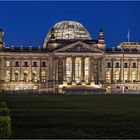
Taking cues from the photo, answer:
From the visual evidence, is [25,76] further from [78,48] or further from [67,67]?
[78,48]

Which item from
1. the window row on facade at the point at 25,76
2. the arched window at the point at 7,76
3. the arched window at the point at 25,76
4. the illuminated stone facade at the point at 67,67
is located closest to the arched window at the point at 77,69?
the illuminated stone facade at the point at 67,67

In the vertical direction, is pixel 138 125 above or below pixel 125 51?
below

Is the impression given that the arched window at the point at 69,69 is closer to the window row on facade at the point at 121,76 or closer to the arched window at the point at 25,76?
Answer: the window row on facade at the point at 121,76

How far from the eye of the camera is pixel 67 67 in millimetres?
181625

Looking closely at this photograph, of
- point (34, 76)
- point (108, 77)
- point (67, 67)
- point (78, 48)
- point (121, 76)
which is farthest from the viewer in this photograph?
point (108, 77)

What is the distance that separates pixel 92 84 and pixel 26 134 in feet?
475

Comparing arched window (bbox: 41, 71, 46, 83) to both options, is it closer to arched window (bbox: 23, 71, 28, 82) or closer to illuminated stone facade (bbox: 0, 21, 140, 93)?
illuminated stone facade (bbox: 0, 21, 140, 93)

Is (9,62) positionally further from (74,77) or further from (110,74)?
(110,74)

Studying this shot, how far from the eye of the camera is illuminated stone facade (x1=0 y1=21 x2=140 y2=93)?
588 feet

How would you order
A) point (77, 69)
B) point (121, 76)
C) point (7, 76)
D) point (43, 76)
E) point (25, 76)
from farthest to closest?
point (121, 76), point (43, 76), point (77, 69), point (25, 76), point (7, 76)

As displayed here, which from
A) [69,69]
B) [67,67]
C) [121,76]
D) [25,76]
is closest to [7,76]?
[25,76]

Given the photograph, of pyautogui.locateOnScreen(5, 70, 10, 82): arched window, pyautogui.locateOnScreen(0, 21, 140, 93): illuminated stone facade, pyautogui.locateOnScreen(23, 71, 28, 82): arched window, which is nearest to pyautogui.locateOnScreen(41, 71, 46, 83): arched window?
pyautogui.locateOnScreen(0, 21, 140, 93): illuminated stone facade

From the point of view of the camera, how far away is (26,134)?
3181cm

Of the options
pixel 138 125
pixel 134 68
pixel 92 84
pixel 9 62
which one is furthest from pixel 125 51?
pixel 138 125
